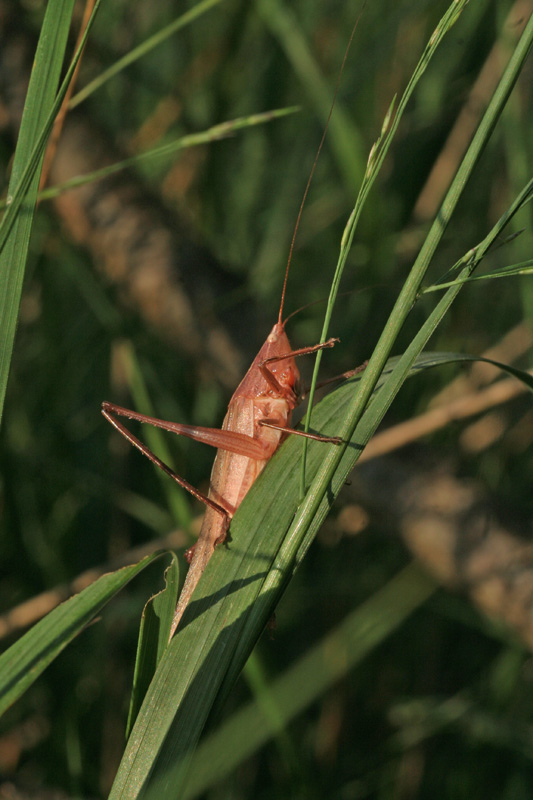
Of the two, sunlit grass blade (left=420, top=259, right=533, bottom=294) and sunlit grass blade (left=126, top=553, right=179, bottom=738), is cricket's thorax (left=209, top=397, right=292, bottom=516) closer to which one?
sunlit grass blade (left=126, top=553, right=179, bottom=738)

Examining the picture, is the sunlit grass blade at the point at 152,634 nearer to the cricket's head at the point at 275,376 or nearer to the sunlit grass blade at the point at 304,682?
the sunlit grass blade at the point at 304,682

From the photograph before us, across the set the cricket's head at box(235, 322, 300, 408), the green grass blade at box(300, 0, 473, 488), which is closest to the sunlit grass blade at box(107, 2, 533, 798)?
the green grass blade at box(300, 0, 473, 488)

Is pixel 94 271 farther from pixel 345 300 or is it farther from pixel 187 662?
pixel 187 662

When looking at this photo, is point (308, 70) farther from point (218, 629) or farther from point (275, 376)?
Answer: point (218, 629)

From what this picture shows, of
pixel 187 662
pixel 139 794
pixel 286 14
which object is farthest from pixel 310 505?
pixel 286 14

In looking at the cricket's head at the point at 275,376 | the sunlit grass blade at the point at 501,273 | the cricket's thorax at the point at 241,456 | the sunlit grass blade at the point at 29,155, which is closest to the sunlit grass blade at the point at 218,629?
the sunlit grass blade at the point at 501,273

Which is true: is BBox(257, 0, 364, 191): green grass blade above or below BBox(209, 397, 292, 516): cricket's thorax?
above

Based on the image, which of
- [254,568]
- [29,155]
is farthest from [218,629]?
[29,155]
